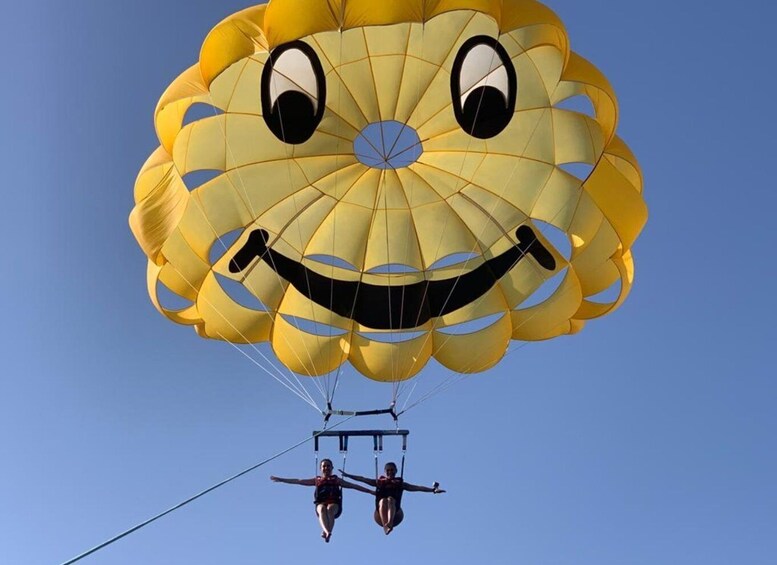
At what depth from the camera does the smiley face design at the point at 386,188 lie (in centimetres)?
1203

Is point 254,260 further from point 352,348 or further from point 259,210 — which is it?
point 352,348

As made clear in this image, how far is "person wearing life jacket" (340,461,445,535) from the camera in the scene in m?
12.3

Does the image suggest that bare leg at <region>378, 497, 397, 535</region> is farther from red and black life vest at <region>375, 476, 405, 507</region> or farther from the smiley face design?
the smiley face design

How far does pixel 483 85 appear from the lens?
12.1 metres

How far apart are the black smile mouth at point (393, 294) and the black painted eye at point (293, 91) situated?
1.86 meters

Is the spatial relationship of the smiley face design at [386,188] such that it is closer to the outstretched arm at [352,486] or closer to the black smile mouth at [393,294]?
the black smile mouth at [393,294]

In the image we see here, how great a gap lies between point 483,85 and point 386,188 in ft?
6.90

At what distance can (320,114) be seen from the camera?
12.3m

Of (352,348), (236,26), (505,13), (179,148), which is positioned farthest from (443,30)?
(352,348)

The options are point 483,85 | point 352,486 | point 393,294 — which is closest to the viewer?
point 483,85

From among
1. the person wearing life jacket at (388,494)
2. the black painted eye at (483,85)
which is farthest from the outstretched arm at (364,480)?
the black painted eye at (483,85)

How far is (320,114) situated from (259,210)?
60.0 inches

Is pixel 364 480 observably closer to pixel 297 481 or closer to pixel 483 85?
pixel 297 481

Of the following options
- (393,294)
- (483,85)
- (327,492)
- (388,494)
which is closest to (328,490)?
(327,492)
